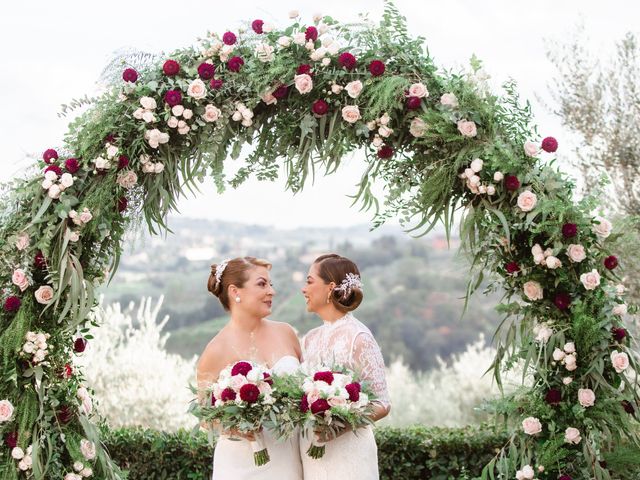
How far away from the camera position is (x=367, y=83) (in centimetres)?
551

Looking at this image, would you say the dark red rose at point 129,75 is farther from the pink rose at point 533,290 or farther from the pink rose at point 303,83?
the pink rose at point 533,290

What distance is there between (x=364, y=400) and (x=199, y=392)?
103 centimetres

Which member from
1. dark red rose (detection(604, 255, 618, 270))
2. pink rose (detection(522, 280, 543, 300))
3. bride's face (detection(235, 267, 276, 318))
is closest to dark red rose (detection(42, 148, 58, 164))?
bride's face (detection(235, 267, 276, 318))

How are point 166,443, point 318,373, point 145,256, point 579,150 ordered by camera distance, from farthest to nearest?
point 145,256 → point 579,150 → point 166,443 → point 318,373

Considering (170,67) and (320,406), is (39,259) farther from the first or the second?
(320,406)

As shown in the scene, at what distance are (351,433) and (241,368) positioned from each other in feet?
2.87

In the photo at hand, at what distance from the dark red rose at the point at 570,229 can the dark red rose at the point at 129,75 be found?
2986mm

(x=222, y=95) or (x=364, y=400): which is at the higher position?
(x=222, y=95)

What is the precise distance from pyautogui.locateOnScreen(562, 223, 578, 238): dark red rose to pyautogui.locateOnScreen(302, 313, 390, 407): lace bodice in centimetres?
139

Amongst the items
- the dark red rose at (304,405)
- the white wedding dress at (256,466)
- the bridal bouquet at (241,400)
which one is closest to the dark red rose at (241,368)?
the bridal bouquet at (241,400)

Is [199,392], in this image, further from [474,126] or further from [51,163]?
[474,126]

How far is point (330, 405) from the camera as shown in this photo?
16.0 feet

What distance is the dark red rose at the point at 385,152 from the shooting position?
5.64m

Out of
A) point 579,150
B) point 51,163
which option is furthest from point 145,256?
point 51,163
